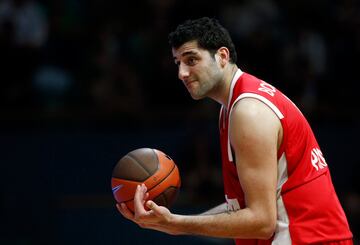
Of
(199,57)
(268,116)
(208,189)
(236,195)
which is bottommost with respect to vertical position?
(208,189)

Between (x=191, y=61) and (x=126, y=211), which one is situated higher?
(x=191, y=61)

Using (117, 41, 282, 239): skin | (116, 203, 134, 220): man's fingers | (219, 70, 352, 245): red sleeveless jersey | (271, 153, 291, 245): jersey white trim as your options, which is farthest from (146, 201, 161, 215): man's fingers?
(271, 153, 291, 245): jersey white trim

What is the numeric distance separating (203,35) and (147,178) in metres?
0.95

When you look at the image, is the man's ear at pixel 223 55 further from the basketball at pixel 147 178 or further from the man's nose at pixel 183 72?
the basketball at pixel 147 178

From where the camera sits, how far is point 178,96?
33.7 ft

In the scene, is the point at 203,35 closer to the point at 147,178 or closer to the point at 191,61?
the point at 191,61

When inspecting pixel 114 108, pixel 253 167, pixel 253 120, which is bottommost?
pixel 253 167

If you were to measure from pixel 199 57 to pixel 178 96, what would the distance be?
17.9 ft

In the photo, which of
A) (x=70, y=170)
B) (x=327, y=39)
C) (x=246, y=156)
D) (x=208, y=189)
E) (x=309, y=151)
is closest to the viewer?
(x=246, y=156)

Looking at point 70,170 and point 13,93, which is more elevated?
point 13,93

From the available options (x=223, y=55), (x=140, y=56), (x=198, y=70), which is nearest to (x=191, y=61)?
(x=198, y=70)

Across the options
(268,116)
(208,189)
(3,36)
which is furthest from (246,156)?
(3,36)

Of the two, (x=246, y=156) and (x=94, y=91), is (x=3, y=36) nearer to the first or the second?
(x=94, y=91)

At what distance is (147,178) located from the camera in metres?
4.91
